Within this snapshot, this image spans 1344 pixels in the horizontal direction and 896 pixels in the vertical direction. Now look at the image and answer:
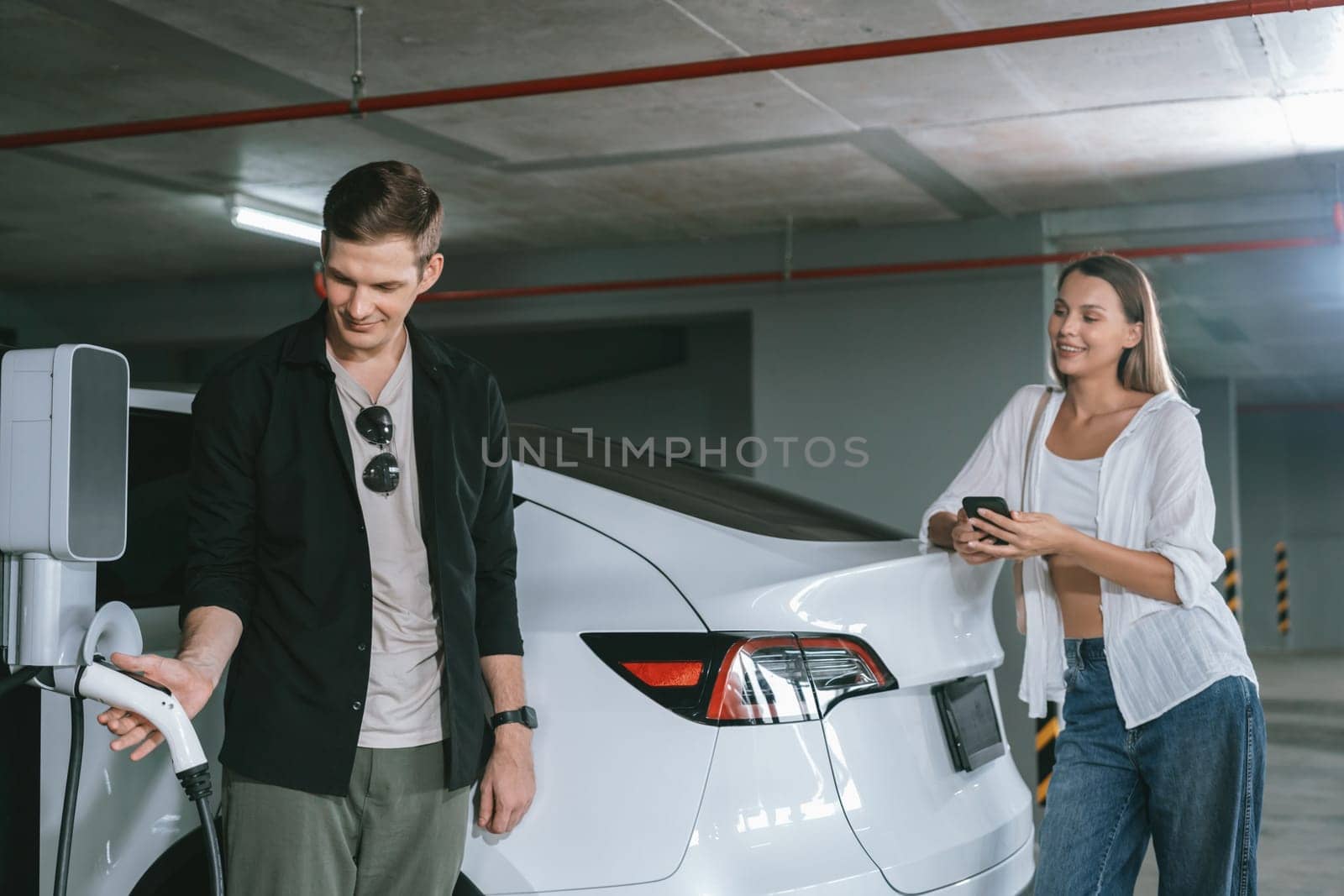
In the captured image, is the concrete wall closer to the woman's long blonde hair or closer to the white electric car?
the woman's long blonde hair

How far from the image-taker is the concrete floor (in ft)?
16.5

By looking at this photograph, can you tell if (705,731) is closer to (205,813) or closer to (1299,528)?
(205,813)

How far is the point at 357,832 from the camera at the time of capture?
168 cm

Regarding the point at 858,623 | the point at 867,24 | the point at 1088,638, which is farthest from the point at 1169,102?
the point at 858,623

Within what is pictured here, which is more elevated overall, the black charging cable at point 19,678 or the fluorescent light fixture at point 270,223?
the fluorescent light fixture at point 270,223

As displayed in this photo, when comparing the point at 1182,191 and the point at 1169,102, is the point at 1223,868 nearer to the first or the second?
the point at 1169,102

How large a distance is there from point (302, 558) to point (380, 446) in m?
0.18

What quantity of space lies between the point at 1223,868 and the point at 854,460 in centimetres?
602

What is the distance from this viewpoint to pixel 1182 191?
22.8 feet

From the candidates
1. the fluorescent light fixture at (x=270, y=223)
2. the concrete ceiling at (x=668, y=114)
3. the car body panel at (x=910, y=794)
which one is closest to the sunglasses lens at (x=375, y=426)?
the car body panel at (x=910, y=794)

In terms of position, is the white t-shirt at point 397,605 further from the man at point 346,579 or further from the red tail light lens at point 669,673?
the red tail light lens at point 669,673

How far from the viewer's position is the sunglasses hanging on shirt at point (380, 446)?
1665mm

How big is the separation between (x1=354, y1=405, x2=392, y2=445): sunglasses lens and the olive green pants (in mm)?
393

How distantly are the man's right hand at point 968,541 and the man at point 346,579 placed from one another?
0.86m
